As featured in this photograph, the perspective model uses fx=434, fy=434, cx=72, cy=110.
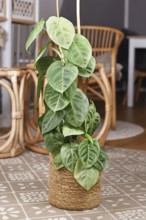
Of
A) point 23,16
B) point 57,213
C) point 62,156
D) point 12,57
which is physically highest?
point 23,16

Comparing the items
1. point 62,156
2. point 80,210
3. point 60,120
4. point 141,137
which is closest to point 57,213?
point 80,210

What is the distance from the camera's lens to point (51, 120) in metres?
1.42

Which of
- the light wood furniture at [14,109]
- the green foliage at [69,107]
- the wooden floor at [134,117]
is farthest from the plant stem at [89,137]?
the wooden floor at [134,117]

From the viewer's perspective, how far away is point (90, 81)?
9.84ft

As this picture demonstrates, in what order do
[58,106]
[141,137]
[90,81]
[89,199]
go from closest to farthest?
1. [58,106]
2. [89,199]
3. [141,137]
4. [90,81]

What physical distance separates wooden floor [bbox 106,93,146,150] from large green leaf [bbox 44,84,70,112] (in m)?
1.19

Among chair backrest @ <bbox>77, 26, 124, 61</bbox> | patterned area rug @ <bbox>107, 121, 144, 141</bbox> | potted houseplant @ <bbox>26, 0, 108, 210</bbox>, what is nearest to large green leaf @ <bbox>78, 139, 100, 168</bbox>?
potted houseplant @ <bbox>26, 0, 108, 210</bbox>

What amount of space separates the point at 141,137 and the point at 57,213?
1454mm

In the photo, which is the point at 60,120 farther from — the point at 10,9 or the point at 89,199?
the point at 10,9

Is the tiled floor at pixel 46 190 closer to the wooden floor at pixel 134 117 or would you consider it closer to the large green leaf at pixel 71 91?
the wooden floor at pixel 134 117

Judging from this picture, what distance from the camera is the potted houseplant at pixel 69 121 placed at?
4.45ft

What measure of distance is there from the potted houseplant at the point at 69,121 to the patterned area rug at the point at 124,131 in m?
1.25

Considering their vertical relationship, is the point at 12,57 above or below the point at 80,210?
above

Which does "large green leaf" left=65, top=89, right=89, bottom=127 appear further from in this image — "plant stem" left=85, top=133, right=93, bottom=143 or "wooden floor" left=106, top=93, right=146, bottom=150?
"wooden floor" left=106, top=93, right=146, bottom=150
